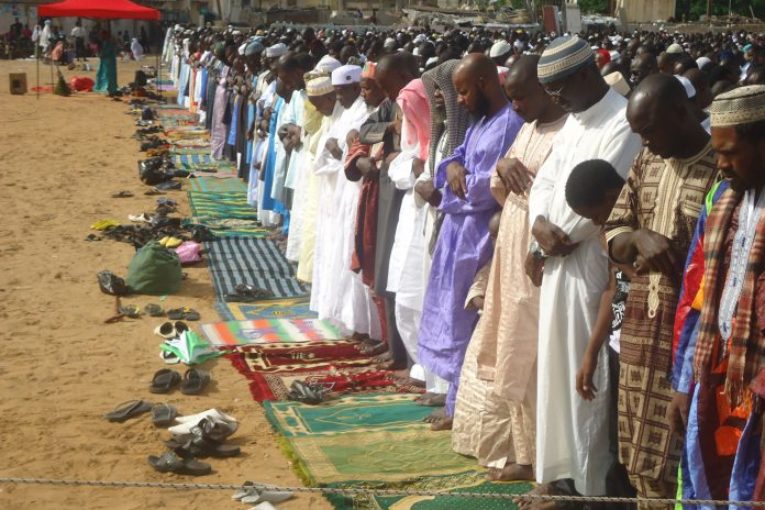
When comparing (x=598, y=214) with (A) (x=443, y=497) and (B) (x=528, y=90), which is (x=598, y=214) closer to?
(B) (x=528, y=90)

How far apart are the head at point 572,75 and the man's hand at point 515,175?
0.41 m

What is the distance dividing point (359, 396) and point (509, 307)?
5.83 ft

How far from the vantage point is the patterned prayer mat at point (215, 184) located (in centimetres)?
1286

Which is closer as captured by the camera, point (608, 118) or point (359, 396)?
point (608, 118)

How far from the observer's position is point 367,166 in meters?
6.05

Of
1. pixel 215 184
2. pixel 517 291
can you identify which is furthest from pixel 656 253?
pixel 215 184

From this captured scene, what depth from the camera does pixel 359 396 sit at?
227 inches

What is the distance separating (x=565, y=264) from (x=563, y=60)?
0.75 m

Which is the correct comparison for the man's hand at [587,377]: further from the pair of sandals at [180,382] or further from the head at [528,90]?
the pair of sandals at [180,382]

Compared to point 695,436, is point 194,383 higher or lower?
lower

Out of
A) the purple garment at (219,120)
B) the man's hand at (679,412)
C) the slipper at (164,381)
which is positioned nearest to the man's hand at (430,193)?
the slipper at (164,381)

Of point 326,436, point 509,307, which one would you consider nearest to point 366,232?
point 326,436

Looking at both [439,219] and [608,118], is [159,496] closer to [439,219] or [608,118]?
[439,219]

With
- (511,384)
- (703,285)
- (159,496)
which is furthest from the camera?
(159,496)
